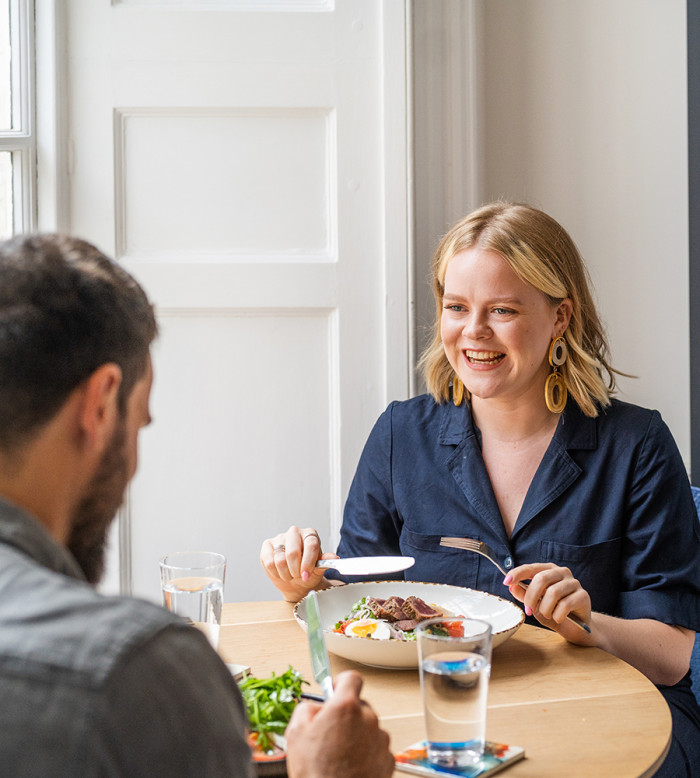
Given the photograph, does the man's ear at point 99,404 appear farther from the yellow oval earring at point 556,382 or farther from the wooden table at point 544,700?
the yellow oval earring at point 556,382

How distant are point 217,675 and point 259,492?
1.55 metres

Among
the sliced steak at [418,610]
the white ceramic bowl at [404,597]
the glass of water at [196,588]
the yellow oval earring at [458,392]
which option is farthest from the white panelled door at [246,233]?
the glass of water at [196,588]

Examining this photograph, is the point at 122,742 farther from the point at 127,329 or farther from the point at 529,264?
the point at 529,264

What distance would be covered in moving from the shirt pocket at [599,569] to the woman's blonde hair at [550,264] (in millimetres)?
271

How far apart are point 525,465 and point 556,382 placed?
0.60 ft

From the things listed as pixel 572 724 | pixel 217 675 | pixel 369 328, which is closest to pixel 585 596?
pixel 572 724

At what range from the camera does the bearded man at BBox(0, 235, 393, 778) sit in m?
0.52

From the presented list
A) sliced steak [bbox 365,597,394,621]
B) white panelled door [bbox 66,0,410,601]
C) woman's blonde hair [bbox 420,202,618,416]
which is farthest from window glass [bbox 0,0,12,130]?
sliced steak [bbox 365,597,394,621]

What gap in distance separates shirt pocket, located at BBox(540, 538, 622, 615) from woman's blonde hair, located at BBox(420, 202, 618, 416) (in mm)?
271

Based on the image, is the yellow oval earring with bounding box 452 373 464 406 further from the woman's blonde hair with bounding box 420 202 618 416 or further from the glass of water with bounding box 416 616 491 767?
the glass of water with bounding box 416 616 491 767

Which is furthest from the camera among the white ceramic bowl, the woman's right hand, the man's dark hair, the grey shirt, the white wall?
the white wall

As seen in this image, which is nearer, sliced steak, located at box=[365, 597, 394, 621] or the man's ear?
the man's ear

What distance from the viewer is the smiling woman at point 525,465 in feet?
5.13

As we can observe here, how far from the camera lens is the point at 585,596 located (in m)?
1.33
